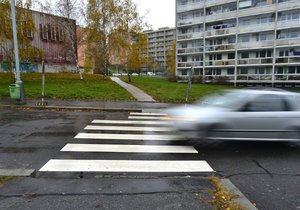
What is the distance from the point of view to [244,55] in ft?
122

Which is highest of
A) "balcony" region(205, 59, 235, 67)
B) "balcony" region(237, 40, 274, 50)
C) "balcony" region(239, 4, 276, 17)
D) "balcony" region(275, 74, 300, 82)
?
"balcony" region(239, 4, 276, 17)

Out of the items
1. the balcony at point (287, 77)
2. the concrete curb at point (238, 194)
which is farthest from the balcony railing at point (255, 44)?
the concrete curb at point (238, 194)

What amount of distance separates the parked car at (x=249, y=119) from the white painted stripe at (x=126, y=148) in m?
0.42

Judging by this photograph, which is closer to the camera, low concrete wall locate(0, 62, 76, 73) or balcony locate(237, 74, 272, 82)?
low concrete wall locate(0, 62, 76, 73)

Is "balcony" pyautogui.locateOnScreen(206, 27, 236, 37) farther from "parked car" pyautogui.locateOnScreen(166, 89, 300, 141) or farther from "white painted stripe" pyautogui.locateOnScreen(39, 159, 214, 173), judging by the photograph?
"white painted stripe" pyautogui.locateOnScreen(39, 159, 214, 173)

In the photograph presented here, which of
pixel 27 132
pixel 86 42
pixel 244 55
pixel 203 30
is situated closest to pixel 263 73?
pixel 244 55

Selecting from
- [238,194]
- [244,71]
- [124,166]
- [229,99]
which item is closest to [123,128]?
[124,166]

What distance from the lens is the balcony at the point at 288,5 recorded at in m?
31.7

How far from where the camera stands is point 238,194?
12.5 feet

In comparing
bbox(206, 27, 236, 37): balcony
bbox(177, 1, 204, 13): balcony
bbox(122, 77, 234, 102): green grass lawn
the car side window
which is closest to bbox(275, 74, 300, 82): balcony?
bbox(206, 27, 236, 37): balcony

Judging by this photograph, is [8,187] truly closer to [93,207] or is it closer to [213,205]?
[93,207]

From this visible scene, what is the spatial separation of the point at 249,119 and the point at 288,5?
112 feet

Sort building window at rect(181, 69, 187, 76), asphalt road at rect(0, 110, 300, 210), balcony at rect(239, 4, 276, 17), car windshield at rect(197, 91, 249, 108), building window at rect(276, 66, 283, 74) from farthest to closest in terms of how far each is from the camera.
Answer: building window at rect(181, 69, 187, 76), building window at rect(276, 66, 283, 74), balcony at rect(239, 4, 276, 17), car windshield at rect(197, 91, 249, 108), asphalt road at rect(0, 110, 300, 210)

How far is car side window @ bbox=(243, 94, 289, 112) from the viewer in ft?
20.5
